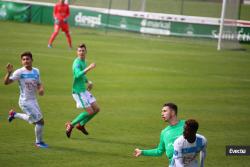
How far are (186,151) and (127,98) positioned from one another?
12.4 m

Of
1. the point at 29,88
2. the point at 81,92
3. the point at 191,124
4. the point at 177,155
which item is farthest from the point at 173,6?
the point at 191,124

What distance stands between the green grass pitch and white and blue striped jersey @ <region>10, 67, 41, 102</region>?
1.14 m

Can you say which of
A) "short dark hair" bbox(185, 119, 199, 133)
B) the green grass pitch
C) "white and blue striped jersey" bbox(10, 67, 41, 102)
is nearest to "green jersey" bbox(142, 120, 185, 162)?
"short dark hair" bbox(185, 119, 199, 133)

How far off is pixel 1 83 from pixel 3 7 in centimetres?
2716

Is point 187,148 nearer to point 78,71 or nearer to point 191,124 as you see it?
point 191,124

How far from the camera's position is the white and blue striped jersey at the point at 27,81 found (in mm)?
15278

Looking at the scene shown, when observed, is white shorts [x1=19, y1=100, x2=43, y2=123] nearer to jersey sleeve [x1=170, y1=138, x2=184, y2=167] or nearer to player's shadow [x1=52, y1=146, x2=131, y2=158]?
player's shadow [x1=52, y1=146, x2=131, y2=158]

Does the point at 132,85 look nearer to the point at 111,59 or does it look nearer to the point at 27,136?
the point at 111,59

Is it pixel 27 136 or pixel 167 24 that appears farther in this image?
pixel 167 24

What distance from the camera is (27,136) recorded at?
16500 mm

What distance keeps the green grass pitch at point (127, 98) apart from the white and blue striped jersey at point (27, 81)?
1.14 meters

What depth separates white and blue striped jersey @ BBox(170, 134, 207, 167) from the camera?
10320 millimetres

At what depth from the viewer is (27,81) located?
50.2 feet

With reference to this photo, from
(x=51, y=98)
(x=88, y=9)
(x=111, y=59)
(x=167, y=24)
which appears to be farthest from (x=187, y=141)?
(x=88, y=9)
